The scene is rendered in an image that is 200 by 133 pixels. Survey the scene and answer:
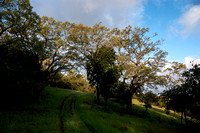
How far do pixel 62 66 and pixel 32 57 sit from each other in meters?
9.69

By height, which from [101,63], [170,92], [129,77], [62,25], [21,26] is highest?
[62,25]

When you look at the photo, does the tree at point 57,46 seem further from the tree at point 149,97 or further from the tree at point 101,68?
the tree at point 149,97

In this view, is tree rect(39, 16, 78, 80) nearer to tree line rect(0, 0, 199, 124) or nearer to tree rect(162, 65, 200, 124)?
tree line rect(0, 0, 199, 124)

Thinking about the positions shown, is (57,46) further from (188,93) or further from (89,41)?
(188,93)

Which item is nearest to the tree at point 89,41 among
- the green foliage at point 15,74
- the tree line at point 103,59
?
the tree line at point 103,59

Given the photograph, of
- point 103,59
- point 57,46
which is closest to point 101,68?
point 103,59

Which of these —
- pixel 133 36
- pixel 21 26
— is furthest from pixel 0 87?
pixel 133 36

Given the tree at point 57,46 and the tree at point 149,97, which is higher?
the tree at point 57,46

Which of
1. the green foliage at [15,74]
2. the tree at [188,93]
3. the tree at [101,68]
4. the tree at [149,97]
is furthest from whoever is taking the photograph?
the tree at [149,97]

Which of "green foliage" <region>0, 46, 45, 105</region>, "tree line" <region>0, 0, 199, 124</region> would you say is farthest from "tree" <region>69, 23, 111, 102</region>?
"green foliage" <region>0, 46, 45, 105</region>

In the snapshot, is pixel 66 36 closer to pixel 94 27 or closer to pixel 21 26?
pixel 94 27

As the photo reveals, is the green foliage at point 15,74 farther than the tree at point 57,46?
No

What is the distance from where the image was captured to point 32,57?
18.3 m

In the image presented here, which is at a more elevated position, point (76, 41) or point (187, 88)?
point (76, 41)
